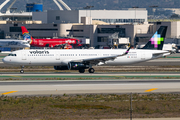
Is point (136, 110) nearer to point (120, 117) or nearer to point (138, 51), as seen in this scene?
point (120, 117)

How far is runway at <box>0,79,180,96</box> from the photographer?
1479 inches

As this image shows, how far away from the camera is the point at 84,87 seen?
40.6 metres

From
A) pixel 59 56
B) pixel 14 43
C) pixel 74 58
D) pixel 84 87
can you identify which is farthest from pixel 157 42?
pixel 14 43

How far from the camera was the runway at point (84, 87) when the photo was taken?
3756cm

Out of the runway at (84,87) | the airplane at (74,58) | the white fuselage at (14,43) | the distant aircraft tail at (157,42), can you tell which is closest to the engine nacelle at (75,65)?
the airplane at (74,58)

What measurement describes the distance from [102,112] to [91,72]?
3169cm

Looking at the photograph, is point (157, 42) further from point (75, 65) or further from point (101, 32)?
point (101, 32)

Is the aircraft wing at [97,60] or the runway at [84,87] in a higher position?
the aircraft wing at [97,60]

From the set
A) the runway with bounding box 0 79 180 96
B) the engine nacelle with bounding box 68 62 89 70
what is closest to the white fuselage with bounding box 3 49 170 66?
the engine nacelle with bounding box 68 62 89 70

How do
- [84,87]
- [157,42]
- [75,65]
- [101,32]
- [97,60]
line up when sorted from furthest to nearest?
[101,32]
[157,42]
[97,60]
[75,65]
[84,87]

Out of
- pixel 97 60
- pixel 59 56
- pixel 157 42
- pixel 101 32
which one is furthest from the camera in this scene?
pixel 101 32

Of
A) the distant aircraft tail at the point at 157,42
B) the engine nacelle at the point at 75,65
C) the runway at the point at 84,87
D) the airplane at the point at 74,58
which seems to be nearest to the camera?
the runway at the point at 84,87

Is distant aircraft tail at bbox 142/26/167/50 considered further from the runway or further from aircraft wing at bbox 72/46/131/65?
the runway

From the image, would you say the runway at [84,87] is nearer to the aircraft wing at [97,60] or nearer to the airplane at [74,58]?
the aircraft wing at [97,60]
